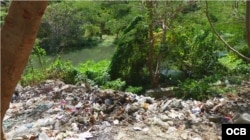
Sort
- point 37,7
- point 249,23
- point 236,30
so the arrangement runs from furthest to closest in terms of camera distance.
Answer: point 236,30 → point 249,23 → point 37,7

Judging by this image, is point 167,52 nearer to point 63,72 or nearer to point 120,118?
point 63,72

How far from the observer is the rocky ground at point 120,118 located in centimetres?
288

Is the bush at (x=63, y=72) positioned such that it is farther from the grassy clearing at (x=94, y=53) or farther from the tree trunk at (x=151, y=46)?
the grassy clearing at (x=94, y=53)

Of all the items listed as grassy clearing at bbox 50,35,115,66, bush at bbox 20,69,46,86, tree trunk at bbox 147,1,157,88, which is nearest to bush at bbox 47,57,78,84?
bush at bbox 20,69,46,86

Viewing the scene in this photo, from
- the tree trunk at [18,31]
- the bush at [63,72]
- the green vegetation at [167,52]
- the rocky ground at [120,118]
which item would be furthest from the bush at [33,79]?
the tree trunk at [18,31]

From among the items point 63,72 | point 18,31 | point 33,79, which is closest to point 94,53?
point 63,72

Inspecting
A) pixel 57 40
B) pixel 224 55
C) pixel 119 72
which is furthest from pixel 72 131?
pixel 57 40

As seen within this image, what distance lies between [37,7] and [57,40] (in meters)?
13.2

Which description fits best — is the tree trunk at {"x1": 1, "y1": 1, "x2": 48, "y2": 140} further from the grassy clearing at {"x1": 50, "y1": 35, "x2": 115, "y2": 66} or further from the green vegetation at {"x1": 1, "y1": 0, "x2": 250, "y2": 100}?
the grassy clearing at {"x1": 50, "y1": 35, "x2": 115, "y2": 66}

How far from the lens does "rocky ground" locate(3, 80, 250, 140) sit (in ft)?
9.43

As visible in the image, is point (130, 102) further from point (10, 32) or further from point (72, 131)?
point (10, 32)

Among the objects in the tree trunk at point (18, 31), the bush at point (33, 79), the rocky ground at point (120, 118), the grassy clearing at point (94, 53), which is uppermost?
the tree trunk at point (18, 31)

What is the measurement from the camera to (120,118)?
3246 mm

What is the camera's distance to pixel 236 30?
659cm
